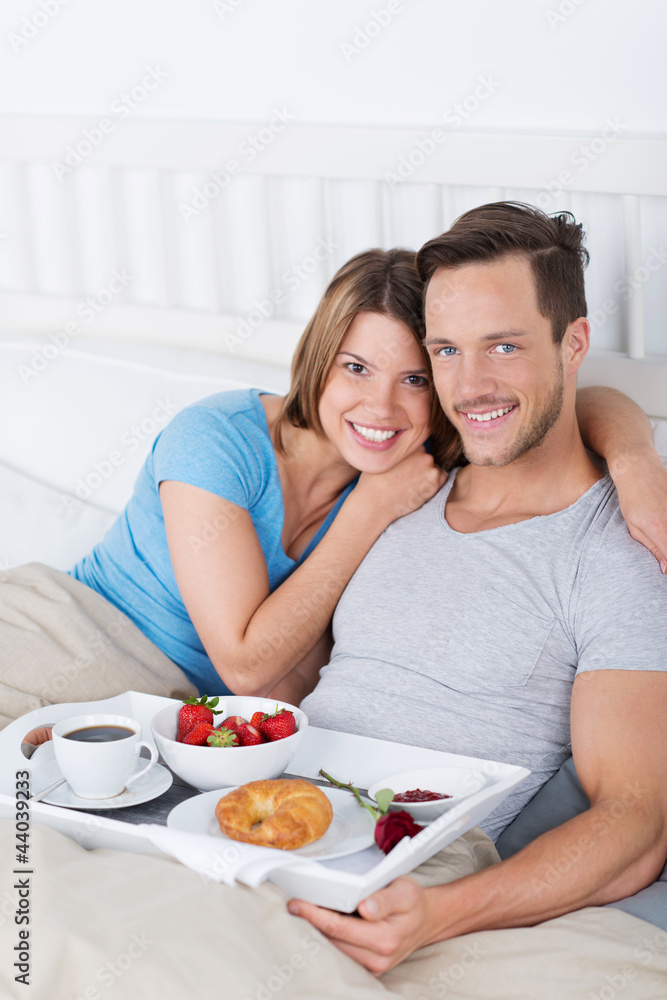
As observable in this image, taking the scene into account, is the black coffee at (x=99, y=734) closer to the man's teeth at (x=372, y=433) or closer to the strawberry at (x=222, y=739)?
the strawberry at (x=222, y=739)

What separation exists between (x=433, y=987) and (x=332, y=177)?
1.56 metres

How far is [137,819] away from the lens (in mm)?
1016

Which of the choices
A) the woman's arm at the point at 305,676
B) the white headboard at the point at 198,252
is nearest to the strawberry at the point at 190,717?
the woman's arm at the point at 305,676

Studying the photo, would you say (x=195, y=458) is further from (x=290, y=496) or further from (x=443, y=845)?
(x=443, y=845)

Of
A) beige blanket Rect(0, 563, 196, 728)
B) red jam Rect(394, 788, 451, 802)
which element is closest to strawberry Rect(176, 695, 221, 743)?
red jam Rect(394, 788, 451, 802)

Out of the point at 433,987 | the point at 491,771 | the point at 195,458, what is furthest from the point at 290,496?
the point at 433,987

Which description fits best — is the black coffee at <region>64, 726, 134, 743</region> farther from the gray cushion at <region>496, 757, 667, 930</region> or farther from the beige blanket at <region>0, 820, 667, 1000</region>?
the gray cushion at <region>496, 757, 667, 930</region>

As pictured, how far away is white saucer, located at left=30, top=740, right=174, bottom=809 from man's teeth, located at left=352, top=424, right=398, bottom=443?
23.6 inches

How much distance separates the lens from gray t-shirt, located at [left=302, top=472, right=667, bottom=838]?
48.1 inches

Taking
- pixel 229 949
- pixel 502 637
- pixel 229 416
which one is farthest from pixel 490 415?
pixel 229 949

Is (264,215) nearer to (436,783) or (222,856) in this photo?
(436,783)

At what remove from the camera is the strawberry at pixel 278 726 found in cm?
105

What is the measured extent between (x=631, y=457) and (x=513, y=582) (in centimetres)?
22

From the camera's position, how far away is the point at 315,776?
1.13 m
